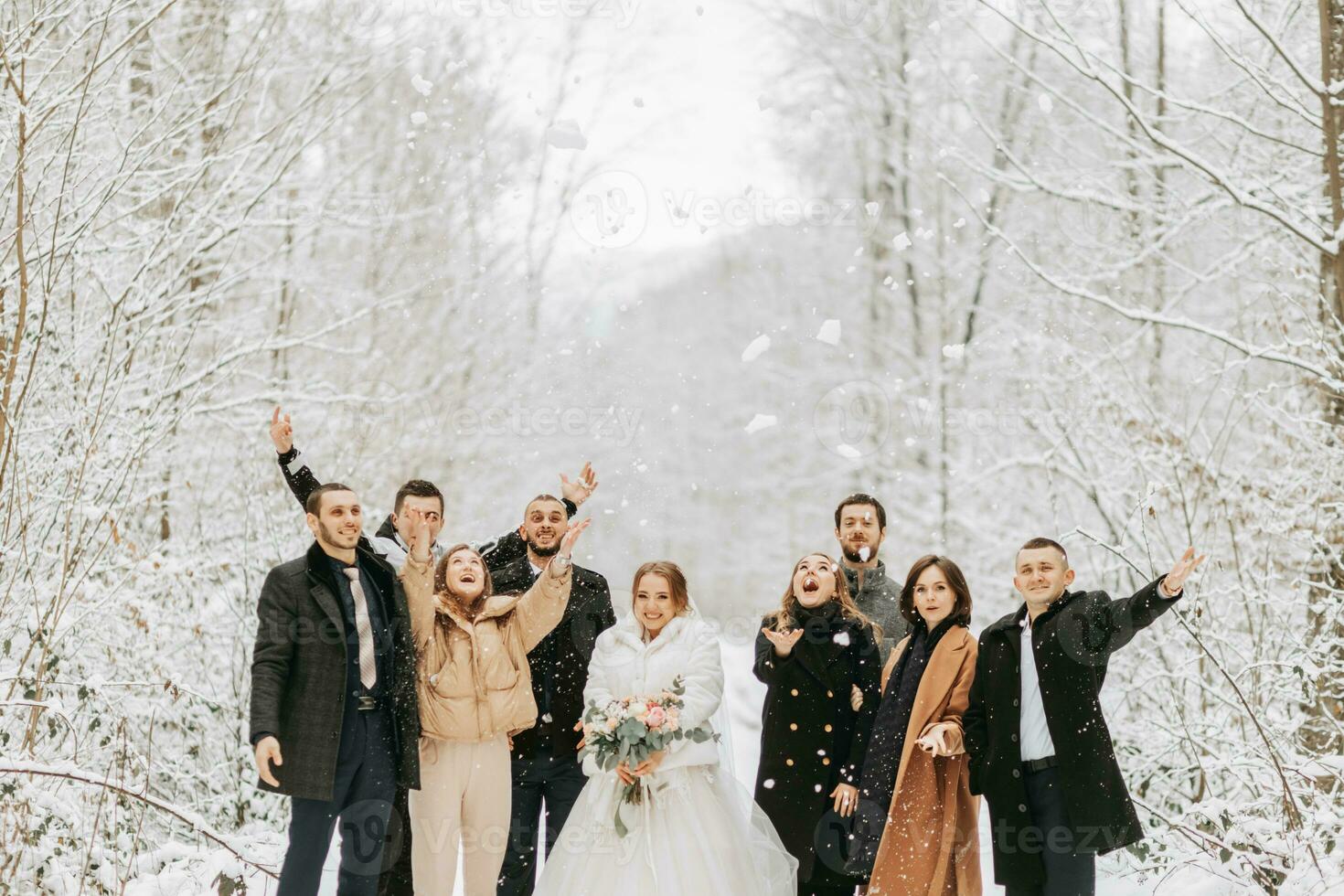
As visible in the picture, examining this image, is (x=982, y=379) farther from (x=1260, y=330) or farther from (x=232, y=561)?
(x=232, y=561)

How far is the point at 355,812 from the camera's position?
4512 mm

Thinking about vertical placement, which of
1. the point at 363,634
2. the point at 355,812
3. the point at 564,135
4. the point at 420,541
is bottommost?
the point at 355,812

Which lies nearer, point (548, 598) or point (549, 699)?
point (548, 598)

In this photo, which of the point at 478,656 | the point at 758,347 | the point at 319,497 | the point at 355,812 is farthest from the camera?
the point at 758,347

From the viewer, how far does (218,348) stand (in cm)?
1003

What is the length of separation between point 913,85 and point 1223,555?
26.3 ft

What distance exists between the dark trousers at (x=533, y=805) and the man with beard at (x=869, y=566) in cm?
140

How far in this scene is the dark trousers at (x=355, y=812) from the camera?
14.3 ft

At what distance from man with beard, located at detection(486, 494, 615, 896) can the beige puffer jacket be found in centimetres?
20

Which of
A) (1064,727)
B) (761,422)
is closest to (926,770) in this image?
(1064,727)

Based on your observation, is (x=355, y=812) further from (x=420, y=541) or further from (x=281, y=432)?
(x=281, y=432)

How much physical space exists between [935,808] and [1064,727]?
0.61 metres

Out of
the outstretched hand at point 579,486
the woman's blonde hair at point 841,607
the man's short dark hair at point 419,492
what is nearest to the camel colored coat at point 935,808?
the woman's blonde hair at point 841,607

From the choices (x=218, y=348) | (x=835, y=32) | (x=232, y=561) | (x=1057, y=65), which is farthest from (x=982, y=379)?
(x=232, y=561)
